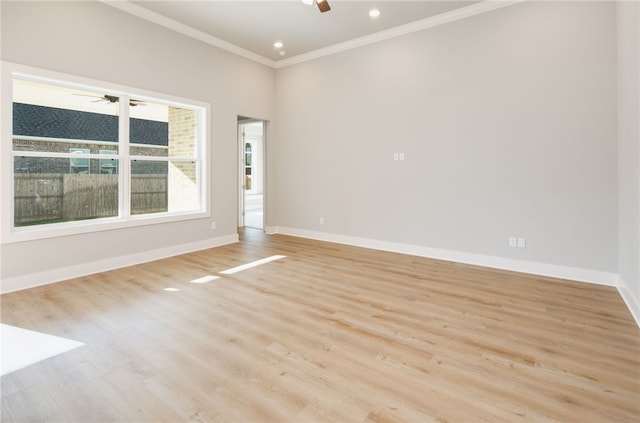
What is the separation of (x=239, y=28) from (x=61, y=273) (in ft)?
13.3

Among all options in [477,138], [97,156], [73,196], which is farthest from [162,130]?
[477,138]

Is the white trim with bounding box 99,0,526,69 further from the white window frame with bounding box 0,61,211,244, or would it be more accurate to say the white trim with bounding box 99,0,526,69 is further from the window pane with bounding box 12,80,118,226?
the window pane with bounding box 12,80,118,226

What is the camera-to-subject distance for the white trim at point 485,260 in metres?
3.76

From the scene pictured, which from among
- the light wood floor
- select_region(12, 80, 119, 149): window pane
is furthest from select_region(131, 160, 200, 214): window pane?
the light wood floor

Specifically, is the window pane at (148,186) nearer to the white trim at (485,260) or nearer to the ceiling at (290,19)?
the ceiling at (290,19)

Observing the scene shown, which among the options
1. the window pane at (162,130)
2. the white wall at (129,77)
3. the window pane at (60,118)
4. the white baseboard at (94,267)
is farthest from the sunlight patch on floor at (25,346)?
the window pane at (162,130)

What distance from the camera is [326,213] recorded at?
239 inches

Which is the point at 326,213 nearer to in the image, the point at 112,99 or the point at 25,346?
the point at 112,99

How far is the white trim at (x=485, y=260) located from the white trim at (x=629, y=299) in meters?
0.26

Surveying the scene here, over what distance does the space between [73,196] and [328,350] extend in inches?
146

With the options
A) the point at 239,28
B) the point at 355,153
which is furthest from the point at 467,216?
the point at 239,28

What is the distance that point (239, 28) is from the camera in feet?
16.3

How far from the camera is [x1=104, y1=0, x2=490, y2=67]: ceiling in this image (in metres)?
4.28

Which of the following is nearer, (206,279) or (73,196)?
(206,279)
